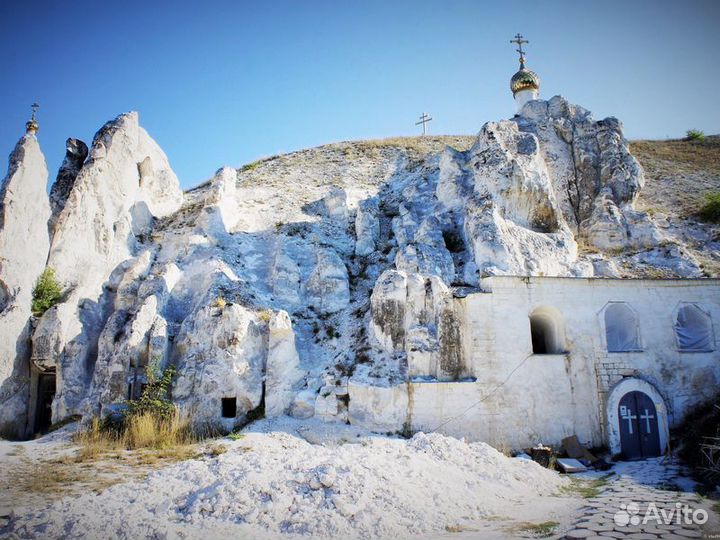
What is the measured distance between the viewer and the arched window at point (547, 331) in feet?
50.2

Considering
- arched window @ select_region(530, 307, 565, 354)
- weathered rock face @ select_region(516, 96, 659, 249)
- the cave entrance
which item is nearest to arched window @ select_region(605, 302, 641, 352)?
arched window @ select_region(530, 307, 565, 354)

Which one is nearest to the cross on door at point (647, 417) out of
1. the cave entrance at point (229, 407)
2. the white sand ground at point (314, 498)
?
the white sand ground at point (314, 498)

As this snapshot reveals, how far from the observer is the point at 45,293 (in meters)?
16.3

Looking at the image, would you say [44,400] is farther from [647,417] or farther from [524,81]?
[524,81]

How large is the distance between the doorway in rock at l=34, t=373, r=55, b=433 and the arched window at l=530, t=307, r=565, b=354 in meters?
16.6

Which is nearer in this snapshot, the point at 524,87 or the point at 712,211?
the point at 712,211

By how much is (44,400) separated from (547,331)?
57.8 feet

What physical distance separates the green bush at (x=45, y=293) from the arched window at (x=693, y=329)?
21246 mm

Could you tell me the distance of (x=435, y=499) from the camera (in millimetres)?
9156

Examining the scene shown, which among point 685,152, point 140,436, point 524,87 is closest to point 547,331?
point 140,436

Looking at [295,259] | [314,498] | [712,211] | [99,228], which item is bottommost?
[314,498]

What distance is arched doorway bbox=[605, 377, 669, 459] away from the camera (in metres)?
13.9

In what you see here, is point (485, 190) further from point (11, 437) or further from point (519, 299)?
point (11, 437)

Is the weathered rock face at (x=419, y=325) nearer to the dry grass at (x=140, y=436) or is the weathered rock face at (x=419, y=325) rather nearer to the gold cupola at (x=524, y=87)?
the dry grass at (x=140, y=436)
